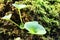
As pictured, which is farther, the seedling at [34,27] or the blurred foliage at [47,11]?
the blurred foliage at [47,11]

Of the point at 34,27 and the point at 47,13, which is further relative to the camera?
the point at 47,13

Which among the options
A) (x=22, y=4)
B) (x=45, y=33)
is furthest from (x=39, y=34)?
(x=22, y=4)

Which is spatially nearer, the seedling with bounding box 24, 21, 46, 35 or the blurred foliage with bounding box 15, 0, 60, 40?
the seedling with bounding box 24, 21, 46, 35

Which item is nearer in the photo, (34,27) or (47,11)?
(34,27)

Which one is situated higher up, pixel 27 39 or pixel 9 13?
pixel 9 13

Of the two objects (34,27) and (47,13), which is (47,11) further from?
(34,27)

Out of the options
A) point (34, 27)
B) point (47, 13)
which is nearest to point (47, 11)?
point (47, 13)

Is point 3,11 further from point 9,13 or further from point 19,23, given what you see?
point 19,23

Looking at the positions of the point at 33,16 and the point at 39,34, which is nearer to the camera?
the point at 39,34
